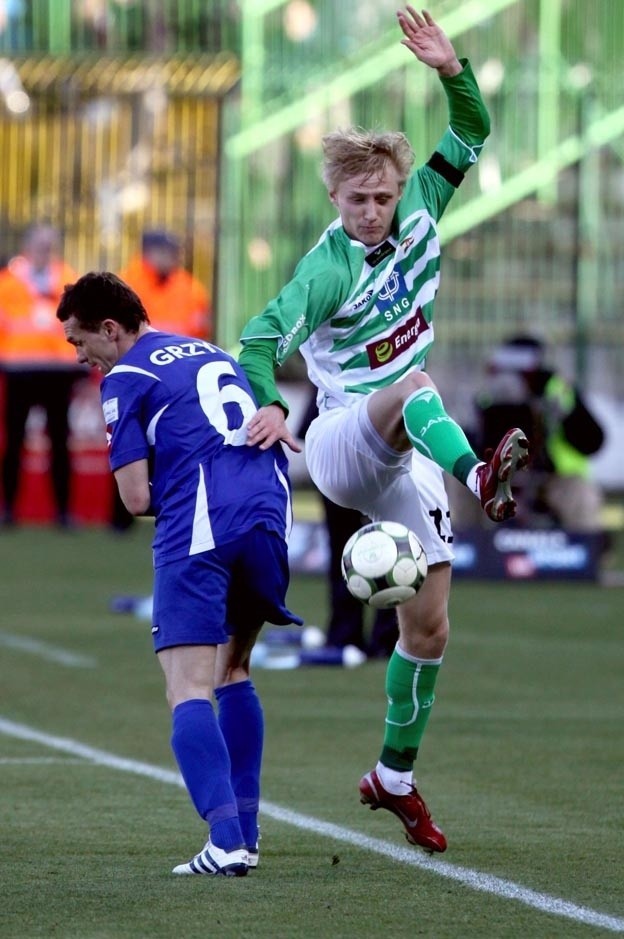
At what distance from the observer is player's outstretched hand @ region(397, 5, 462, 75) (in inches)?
254

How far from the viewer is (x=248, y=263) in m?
22.9

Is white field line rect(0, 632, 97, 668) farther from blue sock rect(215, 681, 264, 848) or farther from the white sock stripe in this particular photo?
blue sock rect(215, 681, 264, 848)

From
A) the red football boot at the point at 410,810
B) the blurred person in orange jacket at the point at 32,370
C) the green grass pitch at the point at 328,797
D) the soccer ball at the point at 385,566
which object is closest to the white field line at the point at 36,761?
the green grass pitch at the point at 328,797

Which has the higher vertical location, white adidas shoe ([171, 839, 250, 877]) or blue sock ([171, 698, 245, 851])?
blue sock ([171, 698, 245, 851])

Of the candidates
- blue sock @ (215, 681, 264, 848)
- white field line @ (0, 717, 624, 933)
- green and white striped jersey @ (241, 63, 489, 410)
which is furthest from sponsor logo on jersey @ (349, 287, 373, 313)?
white field line @ (0, 717, 624, 933)

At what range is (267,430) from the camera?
18.8 ft

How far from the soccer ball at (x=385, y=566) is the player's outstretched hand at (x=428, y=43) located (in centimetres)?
148

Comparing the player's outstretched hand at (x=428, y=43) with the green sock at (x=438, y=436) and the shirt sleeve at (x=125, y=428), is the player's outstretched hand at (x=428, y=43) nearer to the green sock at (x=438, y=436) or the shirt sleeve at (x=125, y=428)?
the green sock at (x=438, y=436)

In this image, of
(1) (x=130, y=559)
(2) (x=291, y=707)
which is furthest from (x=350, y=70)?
(2) (x=291, y=707)

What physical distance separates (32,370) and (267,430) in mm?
13827

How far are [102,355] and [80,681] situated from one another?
471cm

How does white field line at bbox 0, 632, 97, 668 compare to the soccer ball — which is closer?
the soccer ball

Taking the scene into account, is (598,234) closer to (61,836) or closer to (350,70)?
(350,70)

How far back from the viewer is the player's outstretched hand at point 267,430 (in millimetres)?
5738
